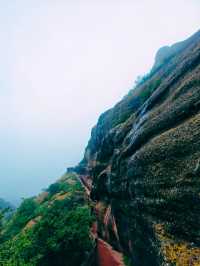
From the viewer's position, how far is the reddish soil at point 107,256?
20095 millimetres

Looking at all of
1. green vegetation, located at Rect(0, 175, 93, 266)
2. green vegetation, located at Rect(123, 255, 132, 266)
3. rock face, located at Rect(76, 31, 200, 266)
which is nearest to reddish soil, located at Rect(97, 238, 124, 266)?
green vegetation, located at Rect(123, 255, 132, 266)

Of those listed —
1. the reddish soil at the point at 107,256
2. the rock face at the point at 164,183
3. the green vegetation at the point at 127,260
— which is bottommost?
the green vegetation at the point at 127,260

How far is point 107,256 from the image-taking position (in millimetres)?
21406

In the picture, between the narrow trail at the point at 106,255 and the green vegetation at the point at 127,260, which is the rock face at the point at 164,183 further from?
the narrow trail at the point at 106,255

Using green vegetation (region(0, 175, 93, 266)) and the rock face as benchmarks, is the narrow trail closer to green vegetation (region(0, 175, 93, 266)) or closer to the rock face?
the rock face

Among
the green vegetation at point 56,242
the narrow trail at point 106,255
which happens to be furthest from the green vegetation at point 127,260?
the green vegetation at point 56,242

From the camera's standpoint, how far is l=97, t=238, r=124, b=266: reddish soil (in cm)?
2010

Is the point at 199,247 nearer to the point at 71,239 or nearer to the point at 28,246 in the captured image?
the point at 71,239

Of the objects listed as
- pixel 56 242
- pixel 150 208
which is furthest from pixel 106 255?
pixel 150 208

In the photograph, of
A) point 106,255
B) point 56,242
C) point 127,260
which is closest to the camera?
point 56,242

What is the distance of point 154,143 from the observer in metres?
15.3

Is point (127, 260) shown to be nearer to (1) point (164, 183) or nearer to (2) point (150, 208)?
(2) point (150, 208)

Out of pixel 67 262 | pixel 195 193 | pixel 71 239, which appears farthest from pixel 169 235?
pixel 67 262

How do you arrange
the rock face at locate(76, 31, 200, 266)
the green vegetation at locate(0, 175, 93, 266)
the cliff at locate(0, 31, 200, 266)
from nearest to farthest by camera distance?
the rock face at locate(76, 31, 200, 266) → the cliff at locate(0, 31, 200, 266) → the green vegetation at locate(0, 175, 93, 266)
